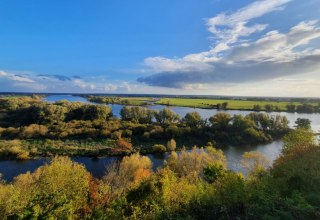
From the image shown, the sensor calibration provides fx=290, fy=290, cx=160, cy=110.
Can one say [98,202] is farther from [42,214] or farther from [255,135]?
[255,135]

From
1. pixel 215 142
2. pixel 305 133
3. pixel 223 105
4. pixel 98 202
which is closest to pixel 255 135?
pixel 215 142

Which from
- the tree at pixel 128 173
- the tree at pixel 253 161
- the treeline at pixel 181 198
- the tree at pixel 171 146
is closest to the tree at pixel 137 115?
the tree at pixel 171 146

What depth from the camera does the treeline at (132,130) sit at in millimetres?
75562

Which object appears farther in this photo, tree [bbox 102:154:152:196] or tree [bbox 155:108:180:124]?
tree [bbox 155:108:180:124]

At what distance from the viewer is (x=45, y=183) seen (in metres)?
23.7

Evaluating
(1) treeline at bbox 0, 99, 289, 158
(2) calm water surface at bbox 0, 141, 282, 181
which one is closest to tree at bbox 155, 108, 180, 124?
(1) treeline at bbox 0, 99, 289, 158

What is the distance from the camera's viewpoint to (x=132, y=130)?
9188 centimetres

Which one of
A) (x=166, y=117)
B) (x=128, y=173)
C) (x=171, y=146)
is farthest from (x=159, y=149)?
(x=128, y=173)

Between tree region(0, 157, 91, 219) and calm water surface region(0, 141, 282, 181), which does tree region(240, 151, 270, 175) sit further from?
tree region(0, 157, 91, 219)

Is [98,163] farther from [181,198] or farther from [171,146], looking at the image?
[181,198]

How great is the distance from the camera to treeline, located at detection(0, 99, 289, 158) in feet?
248

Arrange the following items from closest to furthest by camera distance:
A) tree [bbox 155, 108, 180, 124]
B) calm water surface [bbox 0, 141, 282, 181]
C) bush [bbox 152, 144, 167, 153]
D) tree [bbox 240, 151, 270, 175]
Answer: tree [bbox 240, 151, 270, 175], calm water surface [bbox 0, 141, 282, 181], bush [bbox 152, 144, 167, 153], tree [bbox 155, 108, 180, 124]

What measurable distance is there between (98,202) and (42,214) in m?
8.37

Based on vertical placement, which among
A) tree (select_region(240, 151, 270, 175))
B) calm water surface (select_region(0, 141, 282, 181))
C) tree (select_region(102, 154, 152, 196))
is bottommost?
calm water surface (select_region(0, 141, 282, 181))
